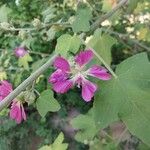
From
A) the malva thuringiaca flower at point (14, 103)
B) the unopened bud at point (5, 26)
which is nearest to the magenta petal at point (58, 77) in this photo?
the malva thuringiaca flower at point (14, 103)

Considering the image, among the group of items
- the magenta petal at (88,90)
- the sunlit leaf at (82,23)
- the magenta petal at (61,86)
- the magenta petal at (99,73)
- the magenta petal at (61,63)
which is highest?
the magenta petal at (61,63)

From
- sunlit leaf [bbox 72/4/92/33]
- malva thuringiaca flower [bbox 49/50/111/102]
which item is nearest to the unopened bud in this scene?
sunlit leaf [bbox 72/4/92/33]

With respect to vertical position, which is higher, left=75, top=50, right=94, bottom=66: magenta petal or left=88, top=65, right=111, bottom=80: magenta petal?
left=75, top=50, right=94, bottom=66: magenta petal

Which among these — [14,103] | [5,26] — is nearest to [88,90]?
[14,103]

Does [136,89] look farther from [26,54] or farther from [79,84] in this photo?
[26,54]

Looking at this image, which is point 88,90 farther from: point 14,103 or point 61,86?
point 14,103

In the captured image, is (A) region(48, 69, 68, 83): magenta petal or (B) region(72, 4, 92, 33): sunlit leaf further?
(B) region(72, 4, 92, 33): sunlit leaf

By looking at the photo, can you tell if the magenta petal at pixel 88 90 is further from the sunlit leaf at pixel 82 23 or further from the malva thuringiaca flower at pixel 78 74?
the sunlit leaf at pixel 82 23

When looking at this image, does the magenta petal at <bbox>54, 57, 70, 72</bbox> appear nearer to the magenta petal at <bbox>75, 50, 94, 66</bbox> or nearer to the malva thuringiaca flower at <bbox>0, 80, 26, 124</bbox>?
the magenta petal at <bbox>75, 50, 94, 66</bbox>
